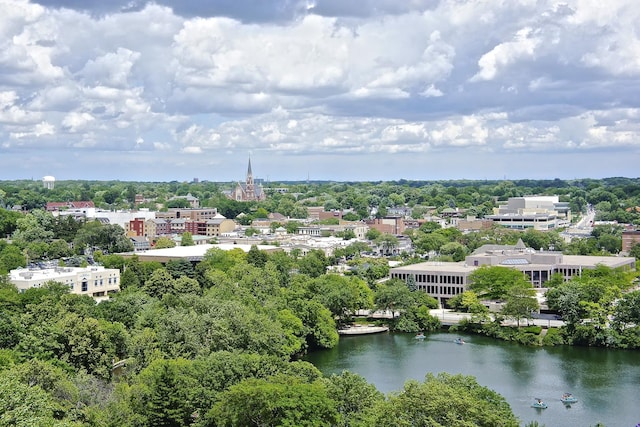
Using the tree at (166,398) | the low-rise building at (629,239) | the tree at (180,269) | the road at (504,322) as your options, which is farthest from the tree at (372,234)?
the tree at (166,398)

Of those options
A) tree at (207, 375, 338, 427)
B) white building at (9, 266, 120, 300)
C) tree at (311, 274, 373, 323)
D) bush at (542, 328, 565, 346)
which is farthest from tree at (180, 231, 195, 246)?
tree at (207, 375, 338, 427)

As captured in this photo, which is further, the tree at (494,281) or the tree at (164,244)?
the tree at (164,244)

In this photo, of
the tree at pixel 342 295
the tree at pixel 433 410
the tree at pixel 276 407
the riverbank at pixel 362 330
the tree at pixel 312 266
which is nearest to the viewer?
the tree at pixel 433 410

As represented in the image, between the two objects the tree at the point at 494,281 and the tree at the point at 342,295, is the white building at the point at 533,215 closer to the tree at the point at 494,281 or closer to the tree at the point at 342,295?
the tree at the point at 494,281

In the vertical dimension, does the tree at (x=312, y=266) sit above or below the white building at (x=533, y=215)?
below

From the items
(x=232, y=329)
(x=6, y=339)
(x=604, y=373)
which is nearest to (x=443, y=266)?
(x=604, y=373)

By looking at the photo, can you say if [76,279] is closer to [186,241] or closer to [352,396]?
[352,396]

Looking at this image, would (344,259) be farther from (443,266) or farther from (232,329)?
(232,329)

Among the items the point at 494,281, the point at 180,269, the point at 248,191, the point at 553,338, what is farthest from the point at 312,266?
the point at 248,191
